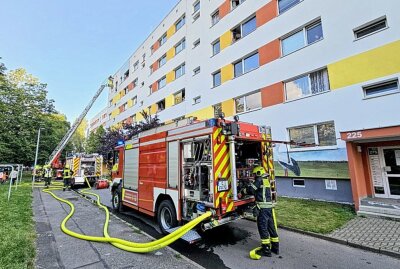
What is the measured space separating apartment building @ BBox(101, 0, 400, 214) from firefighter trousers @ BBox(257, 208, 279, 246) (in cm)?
236

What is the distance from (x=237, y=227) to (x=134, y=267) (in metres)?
3.37

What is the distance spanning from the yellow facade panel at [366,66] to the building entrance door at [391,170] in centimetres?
284

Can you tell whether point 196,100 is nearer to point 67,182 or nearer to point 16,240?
point 67,182

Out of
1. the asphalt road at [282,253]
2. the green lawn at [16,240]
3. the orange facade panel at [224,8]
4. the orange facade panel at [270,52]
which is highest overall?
the orange facade panel at [224,8]

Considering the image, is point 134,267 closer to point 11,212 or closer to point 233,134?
point 233,134

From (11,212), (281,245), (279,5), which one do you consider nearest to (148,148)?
(281,245)

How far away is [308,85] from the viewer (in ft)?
36.4

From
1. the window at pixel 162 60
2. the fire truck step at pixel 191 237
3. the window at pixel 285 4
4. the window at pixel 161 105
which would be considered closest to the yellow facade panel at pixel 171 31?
the window at pixel 162 60

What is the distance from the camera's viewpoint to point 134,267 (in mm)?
4078

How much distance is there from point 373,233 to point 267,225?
2.94 m

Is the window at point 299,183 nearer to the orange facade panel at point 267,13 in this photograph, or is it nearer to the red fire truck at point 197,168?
the red fire truck at point 197,168

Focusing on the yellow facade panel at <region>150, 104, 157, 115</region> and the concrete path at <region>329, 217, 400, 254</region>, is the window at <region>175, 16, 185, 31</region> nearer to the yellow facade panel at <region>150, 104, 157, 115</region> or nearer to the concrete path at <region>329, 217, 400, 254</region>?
the yellow facade panel at <region>150, 104, 157, 115</region>

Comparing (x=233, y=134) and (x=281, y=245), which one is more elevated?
(x=233, y=134)

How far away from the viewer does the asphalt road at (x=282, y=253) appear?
167 inches
